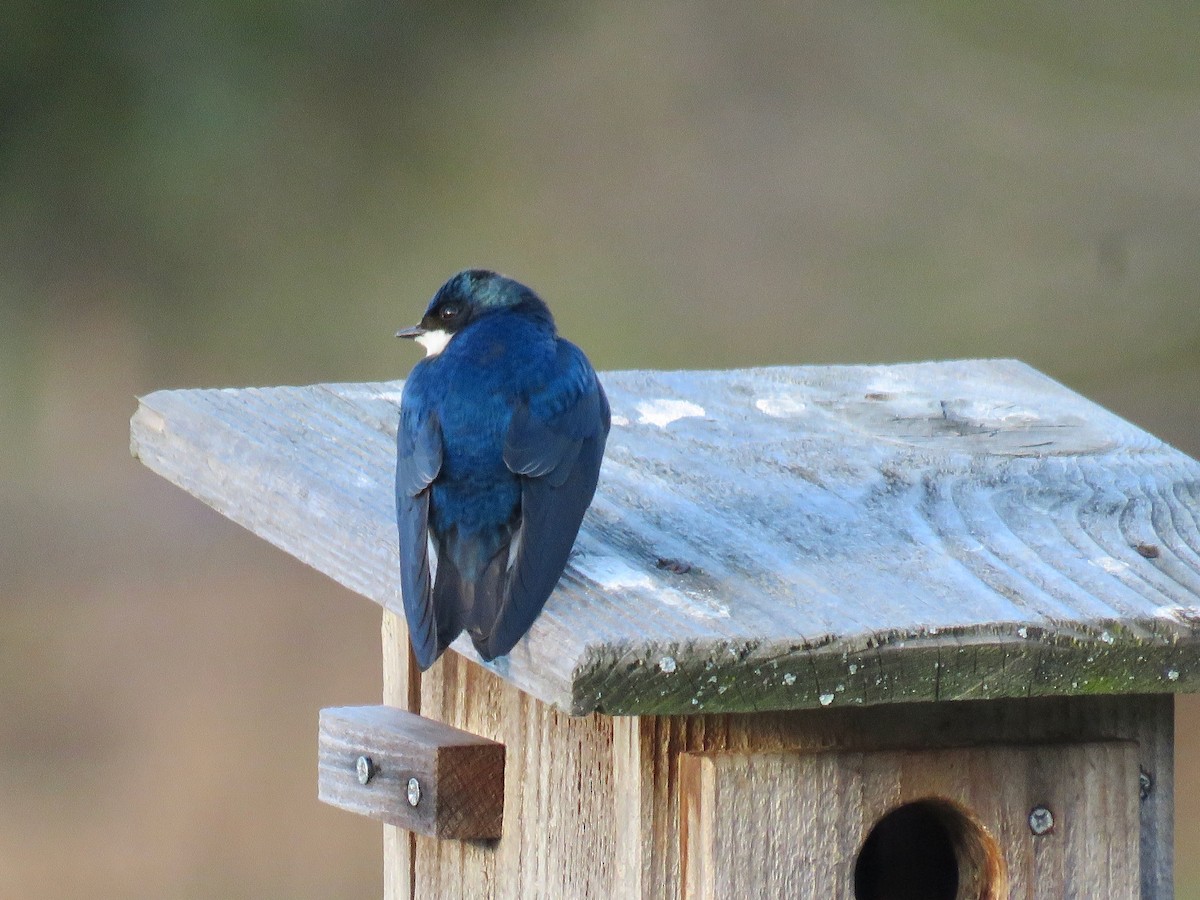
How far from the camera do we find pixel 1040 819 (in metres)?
1.58

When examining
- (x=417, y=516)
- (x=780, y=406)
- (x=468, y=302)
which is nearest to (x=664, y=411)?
(x=780, y=406)

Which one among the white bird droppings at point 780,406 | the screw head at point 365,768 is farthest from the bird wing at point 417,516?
the white bird droppings at point 780,406

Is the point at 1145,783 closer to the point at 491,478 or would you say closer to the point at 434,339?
the point at 491,478

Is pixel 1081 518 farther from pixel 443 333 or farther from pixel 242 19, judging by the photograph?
pixel 242 19

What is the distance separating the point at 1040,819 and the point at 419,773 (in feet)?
1.89

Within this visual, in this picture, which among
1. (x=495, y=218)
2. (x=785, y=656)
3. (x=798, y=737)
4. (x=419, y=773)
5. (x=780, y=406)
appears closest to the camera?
(x=785, y=656)

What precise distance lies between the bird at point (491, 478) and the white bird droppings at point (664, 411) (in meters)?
0.23

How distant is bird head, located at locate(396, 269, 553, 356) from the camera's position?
6.22ft

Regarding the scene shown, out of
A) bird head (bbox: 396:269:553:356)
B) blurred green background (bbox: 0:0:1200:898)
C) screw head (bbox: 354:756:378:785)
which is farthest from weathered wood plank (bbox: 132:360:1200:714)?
blurred green background (bbox: 0:0:1200:898)

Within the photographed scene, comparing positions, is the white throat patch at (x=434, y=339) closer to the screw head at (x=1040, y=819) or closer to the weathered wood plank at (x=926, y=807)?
the weathered wood plank at (x=926, y=807)

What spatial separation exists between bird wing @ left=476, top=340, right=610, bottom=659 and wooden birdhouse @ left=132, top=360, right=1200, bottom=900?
26 millimetres

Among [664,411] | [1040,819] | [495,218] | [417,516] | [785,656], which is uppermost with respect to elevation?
[495,218]

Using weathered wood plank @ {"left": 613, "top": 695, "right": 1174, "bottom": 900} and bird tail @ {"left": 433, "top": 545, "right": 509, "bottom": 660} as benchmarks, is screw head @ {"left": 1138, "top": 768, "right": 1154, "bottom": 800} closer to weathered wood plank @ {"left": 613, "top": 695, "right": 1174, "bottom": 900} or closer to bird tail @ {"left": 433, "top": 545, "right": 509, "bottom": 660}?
weathered wood plank @ {"left": 613, "top": 695, "right": 1174, "bottom": 900}

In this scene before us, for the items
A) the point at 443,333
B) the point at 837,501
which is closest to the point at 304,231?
the point at 443,333
